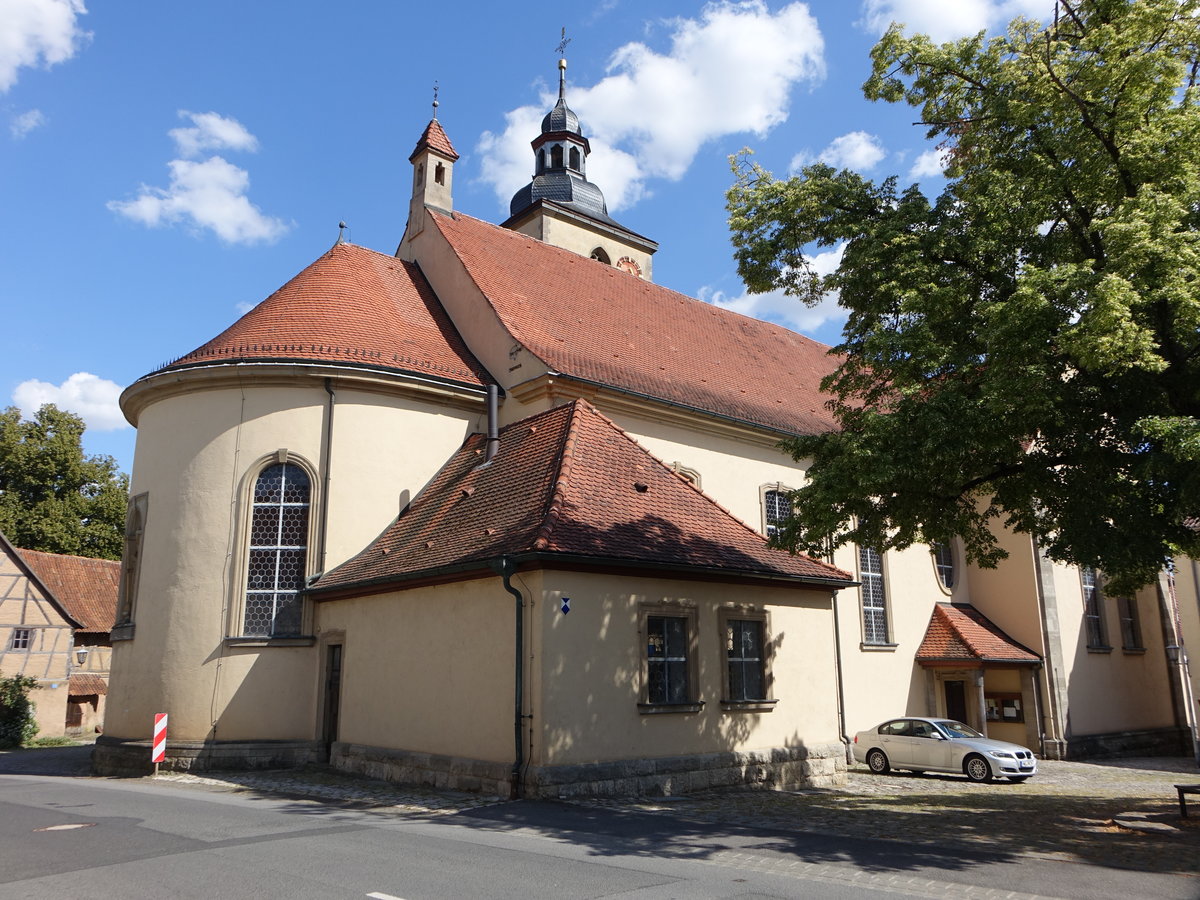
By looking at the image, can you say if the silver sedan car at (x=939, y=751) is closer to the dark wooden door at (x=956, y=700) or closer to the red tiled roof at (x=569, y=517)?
the red tiled roof at (x=569, y=517)

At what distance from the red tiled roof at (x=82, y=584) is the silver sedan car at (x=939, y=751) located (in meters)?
26.0

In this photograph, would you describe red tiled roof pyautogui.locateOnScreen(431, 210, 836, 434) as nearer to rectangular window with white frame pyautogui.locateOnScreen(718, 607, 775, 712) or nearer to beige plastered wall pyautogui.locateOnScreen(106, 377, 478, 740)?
beige plastered wall pyautogui.locateOnScreen(106, 377, 478, 740)

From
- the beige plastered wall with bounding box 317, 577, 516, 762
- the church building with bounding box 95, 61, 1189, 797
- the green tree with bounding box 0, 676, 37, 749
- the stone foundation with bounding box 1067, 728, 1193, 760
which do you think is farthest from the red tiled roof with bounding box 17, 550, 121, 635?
the stone foundation with bounding box 1067, 728, 1193, 760

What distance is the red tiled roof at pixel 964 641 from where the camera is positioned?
21.6 m

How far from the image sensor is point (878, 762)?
18.0 meters

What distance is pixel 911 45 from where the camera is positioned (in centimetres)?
1159

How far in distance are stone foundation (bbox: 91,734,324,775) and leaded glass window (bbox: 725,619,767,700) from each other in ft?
23.2

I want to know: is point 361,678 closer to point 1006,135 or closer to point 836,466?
point 836,466

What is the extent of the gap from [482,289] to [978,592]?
14933mm

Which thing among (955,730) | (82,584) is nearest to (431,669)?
(955,730)

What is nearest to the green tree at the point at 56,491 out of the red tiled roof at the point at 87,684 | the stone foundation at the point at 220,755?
the red tiled roof at the point at 87,684

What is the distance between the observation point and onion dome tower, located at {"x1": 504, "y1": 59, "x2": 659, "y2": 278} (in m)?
30.6

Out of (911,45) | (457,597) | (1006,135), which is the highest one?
(911,45)

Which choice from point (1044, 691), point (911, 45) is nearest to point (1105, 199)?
point (911, 45)
